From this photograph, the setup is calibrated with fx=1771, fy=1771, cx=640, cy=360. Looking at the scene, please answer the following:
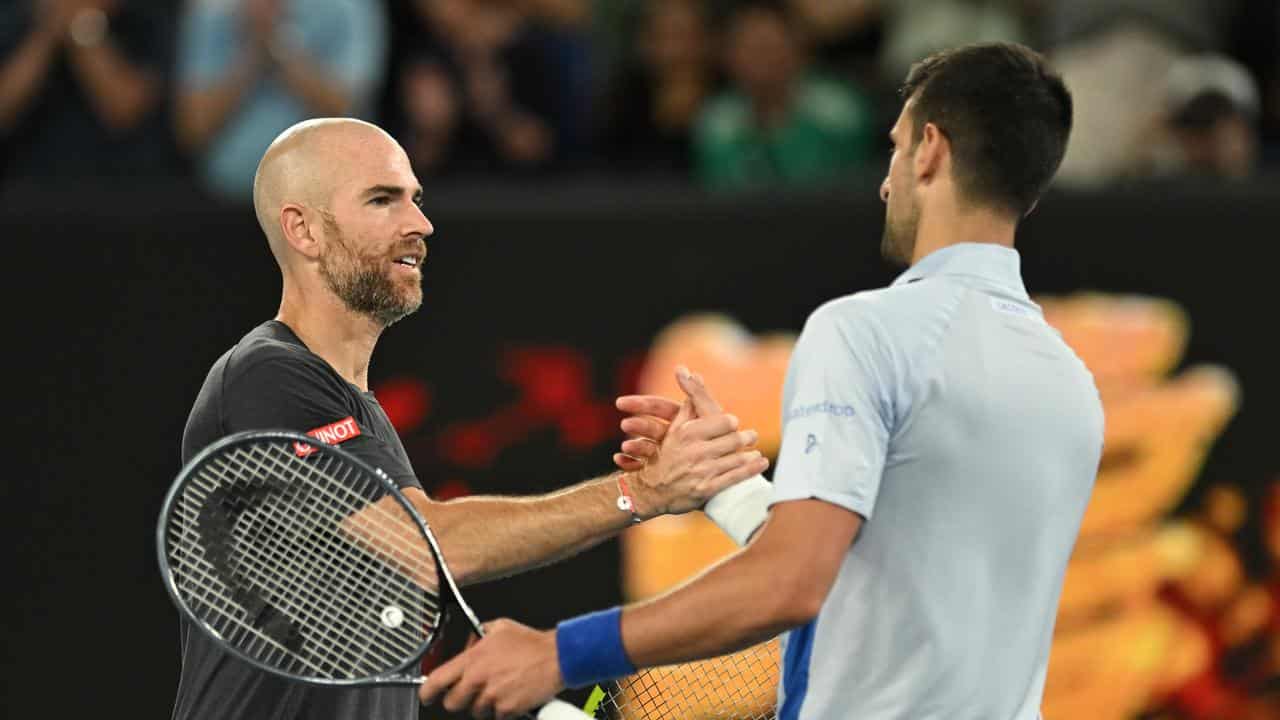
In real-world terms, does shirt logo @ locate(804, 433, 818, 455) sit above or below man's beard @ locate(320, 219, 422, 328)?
below

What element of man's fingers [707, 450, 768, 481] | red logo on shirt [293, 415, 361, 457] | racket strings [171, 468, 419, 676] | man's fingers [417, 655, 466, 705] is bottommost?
man's fingers [417, 655, 466, 705]

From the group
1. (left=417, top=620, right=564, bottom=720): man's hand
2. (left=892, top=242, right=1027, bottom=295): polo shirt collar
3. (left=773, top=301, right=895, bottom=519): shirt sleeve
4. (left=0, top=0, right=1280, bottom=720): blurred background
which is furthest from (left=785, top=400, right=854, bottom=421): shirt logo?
(left=0, top=0, right=1280, bottom=720): blurred background

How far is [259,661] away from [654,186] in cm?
360

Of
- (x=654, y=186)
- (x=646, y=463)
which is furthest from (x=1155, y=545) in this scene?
(x=646, y=463)

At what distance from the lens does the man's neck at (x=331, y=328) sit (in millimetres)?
3480

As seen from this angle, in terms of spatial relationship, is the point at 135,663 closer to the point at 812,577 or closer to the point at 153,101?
the point at 153,101

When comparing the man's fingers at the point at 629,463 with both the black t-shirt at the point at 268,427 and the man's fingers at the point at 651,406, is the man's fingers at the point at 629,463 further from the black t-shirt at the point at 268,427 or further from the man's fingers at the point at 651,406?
the black t-shirt at the point at 268,427

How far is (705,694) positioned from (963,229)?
1062 mm

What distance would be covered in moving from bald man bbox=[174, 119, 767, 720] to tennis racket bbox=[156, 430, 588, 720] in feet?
0.32

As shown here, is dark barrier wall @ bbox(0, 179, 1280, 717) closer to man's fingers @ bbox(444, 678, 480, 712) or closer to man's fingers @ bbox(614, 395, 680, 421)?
man's fingers @ bbox(614, 395, 680, 421)

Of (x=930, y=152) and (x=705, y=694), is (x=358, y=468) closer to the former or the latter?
(x=705, y=694)

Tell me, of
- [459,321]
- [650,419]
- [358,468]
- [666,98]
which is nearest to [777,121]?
[666,98]

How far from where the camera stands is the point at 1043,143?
114 inches

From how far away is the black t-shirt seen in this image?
3244 mm
